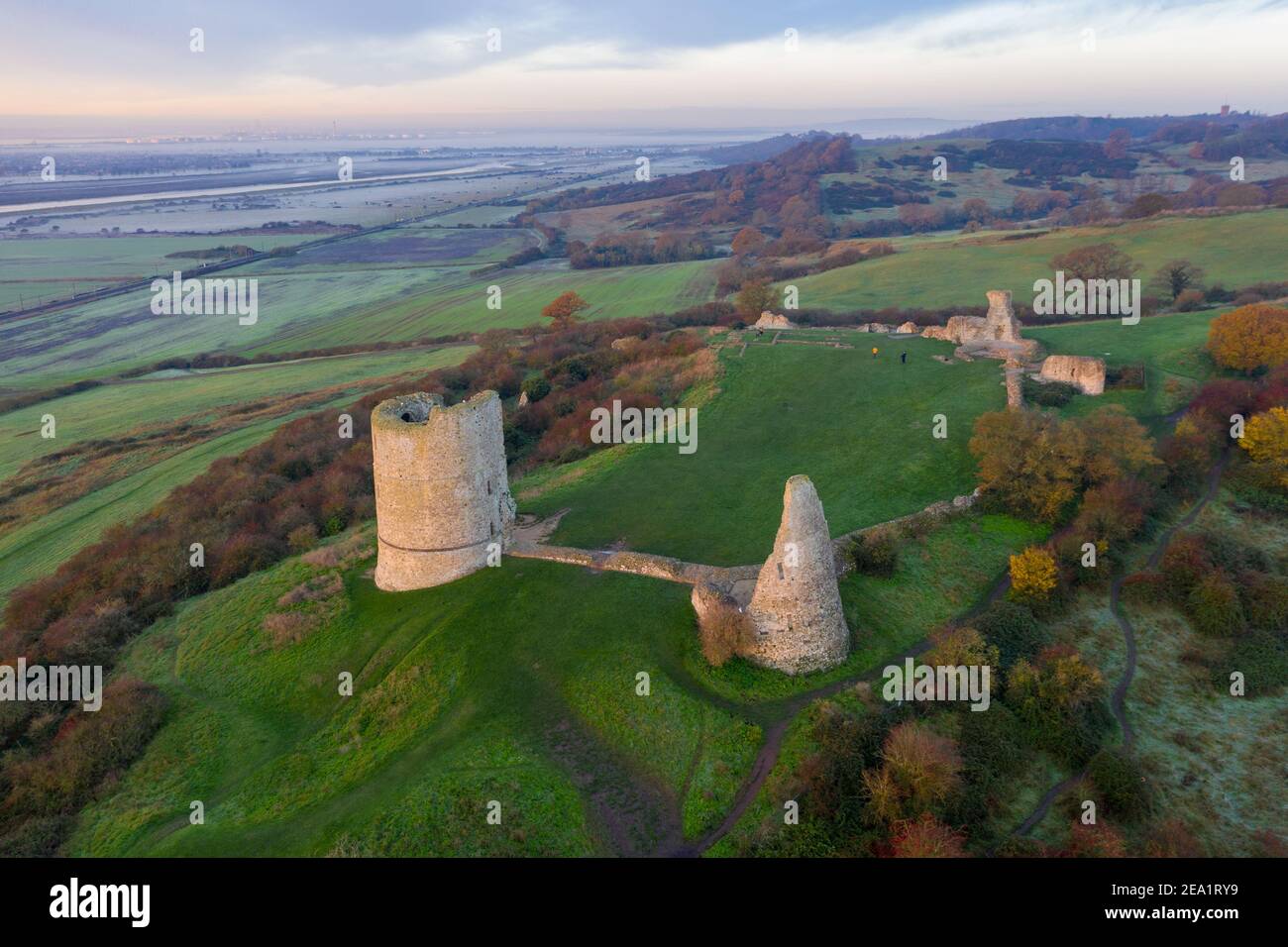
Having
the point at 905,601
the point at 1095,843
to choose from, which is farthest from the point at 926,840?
the point at 905,601

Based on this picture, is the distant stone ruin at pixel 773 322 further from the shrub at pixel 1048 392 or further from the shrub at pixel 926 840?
the shrub at pixel 926 840

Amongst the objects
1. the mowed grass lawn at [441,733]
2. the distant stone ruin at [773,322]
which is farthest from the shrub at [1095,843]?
the distant stone ruin at [773,322]

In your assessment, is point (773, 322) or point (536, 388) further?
point (773, 322)

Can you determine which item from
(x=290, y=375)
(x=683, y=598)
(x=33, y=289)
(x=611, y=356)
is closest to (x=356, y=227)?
(x=33, y=289)

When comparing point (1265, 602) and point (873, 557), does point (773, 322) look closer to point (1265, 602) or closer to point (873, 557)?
point (873, 557)

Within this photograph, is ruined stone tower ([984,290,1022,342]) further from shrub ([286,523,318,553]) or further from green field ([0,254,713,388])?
shrub ([286,523,318,553])

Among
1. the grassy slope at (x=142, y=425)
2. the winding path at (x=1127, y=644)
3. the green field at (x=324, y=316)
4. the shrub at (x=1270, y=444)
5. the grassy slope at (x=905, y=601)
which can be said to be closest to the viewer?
the grassy slope at (x=905, y=601)

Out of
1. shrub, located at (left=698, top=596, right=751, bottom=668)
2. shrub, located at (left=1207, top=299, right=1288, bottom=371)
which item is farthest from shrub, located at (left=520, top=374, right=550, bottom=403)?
shrub, located at (left=1207, top=299, right=1288, bottom=371)
